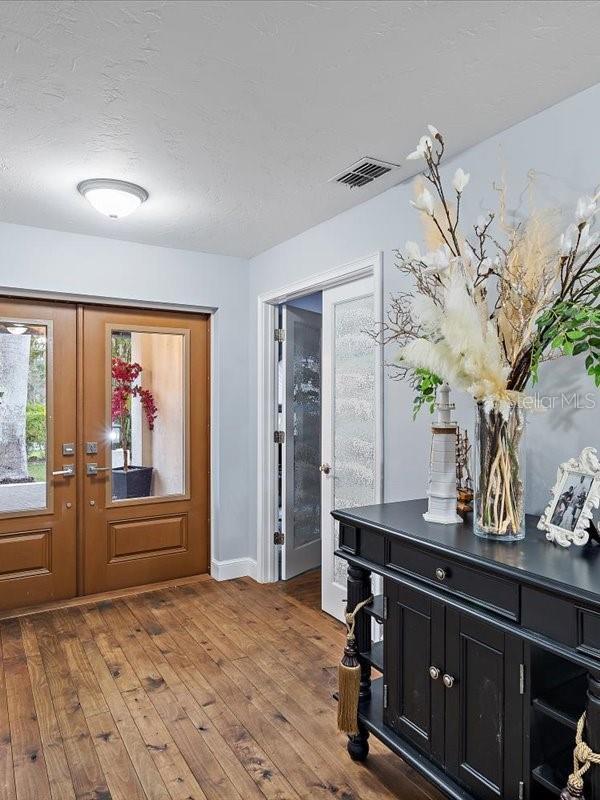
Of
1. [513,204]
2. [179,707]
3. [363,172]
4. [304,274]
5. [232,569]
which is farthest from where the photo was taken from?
[232,569]

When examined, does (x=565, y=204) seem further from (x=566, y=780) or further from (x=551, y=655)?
(x=566, y=780)

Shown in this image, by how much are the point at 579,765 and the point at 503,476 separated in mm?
768

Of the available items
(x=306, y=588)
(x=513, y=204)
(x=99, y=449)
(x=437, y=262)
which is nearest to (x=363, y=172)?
(x=513, y=204)

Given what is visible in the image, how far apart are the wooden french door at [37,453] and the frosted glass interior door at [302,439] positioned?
1491mm

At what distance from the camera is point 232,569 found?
13.6 feet

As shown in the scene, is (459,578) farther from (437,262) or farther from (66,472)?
(66,472)

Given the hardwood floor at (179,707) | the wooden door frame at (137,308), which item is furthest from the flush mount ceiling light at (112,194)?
the hardwood floor at (179,707)

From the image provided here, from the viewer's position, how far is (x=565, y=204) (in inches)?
78.2

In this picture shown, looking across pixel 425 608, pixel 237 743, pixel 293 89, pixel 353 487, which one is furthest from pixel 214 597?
pixel 293 89

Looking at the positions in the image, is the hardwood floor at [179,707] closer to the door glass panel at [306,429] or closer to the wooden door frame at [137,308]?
the wooden door frame at [137,308]

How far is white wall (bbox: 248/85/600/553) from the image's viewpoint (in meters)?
1.93

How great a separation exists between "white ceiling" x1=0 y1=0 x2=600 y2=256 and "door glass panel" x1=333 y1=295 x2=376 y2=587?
735 millimetres

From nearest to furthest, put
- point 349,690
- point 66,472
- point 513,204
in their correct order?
point 349,690 → point 513,204 → point 66,472

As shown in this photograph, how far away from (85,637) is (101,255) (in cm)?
240
